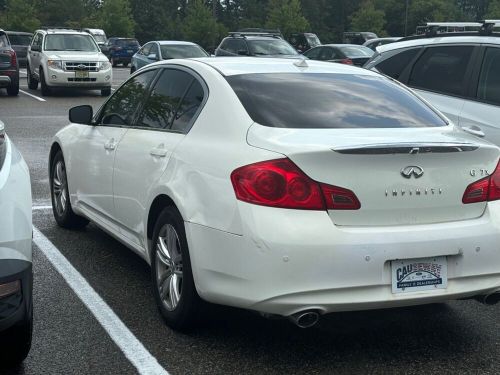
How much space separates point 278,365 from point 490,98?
390 cm

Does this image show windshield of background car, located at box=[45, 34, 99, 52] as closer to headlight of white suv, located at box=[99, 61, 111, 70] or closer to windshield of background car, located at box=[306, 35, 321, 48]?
headlight of white suv, located at box=[99, 61, 111, 70]

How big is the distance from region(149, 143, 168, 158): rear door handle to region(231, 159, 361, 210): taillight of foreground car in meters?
0.93

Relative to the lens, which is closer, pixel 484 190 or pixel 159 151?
pixel 484 190

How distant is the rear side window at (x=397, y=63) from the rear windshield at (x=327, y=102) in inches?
121

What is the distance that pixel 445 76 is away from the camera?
7.36 m

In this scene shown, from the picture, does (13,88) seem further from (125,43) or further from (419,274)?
(125,43)

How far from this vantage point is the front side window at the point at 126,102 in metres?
5.44

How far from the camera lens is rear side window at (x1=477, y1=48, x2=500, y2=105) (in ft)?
22.2

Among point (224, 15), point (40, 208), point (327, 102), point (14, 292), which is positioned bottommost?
point (224, 15)

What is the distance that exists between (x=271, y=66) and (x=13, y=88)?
56.0 ft

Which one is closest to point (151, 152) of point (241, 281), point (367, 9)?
point (241, 281)

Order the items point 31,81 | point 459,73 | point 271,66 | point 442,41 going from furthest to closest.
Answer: point 31,81 → point 442,41 → point 459,73 → point 271,66

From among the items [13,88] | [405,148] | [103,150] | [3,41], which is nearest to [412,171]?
[405,148]

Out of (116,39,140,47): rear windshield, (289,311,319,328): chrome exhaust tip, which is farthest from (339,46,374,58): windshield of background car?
(116,39,140,47): rear windshield
